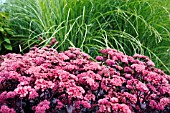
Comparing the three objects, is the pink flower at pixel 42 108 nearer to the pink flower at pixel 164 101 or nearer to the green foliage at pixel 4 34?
the pink flower at pixel 164 101

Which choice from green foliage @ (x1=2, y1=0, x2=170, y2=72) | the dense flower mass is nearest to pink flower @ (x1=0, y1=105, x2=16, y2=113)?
the dense flower mass

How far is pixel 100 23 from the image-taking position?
2729mm

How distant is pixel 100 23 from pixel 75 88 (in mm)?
1506

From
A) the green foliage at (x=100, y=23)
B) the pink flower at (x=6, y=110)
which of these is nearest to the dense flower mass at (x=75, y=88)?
the pink flower at (x=6, y=110)

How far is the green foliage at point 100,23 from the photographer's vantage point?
251 cm

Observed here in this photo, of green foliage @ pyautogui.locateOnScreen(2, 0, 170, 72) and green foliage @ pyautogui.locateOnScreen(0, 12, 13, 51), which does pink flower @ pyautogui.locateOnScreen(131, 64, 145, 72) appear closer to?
green foliage @ pyautogui.locateOnScreen(2, 0, 170, 72)

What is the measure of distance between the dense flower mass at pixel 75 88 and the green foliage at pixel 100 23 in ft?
2.69

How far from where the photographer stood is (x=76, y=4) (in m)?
2.63

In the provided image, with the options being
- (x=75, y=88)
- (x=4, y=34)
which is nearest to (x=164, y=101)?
(x=75, y=88)

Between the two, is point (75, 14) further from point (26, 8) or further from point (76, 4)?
point (26, 8)

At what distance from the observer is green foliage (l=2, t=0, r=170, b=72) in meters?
2.51

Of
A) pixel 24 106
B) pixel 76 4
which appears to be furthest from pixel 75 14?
pixel 24 106

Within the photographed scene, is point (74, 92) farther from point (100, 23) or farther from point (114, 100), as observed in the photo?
point (100, 23)

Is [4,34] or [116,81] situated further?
[4,34]
